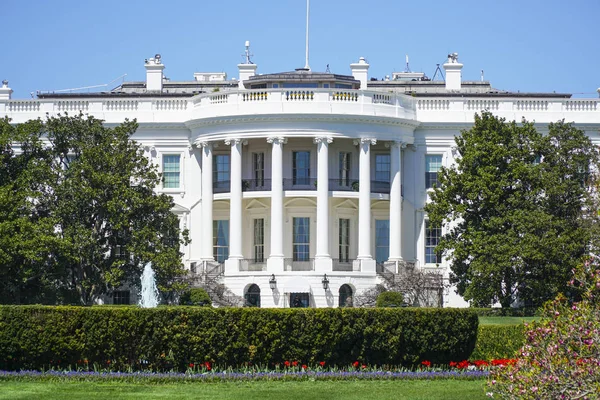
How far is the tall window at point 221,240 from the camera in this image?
6438 centimetres

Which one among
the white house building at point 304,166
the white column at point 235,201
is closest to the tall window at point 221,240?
the white house building at point 304,166

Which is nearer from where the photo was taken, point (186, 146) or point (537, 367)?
point (537, 367)

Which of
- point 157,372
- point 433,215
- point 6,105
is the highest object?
point 6,105

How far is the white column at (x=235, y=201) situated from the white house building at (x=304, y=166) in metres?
0.06

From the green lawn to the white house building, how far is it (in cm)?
3000

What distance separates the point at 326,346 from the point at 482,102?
35.1 meters

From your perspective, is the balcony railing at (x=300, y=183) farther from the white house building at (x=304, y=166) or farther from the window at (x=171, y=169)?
the window at (x=171, y=169)

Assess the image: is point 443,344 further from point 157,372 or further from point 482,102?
point 482,102

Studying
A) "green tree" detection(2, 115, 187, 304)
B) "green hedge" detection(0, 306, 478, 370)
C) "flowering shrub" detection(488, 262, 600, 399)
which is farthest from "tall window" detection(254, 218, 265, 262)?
"flowering shrub" detection(488, 262, 600, 399)

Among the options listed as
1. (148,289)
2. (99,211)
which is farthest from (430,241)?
(99,211)

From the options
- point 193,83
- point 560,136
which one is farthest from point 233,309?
point 193,83

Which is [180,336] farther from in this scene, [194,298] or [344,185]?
[344,185]

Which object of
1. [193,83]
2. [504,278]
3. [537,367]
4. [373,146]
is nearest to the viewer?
[537,367]

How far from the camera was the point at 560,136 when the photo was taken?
5831 cm
